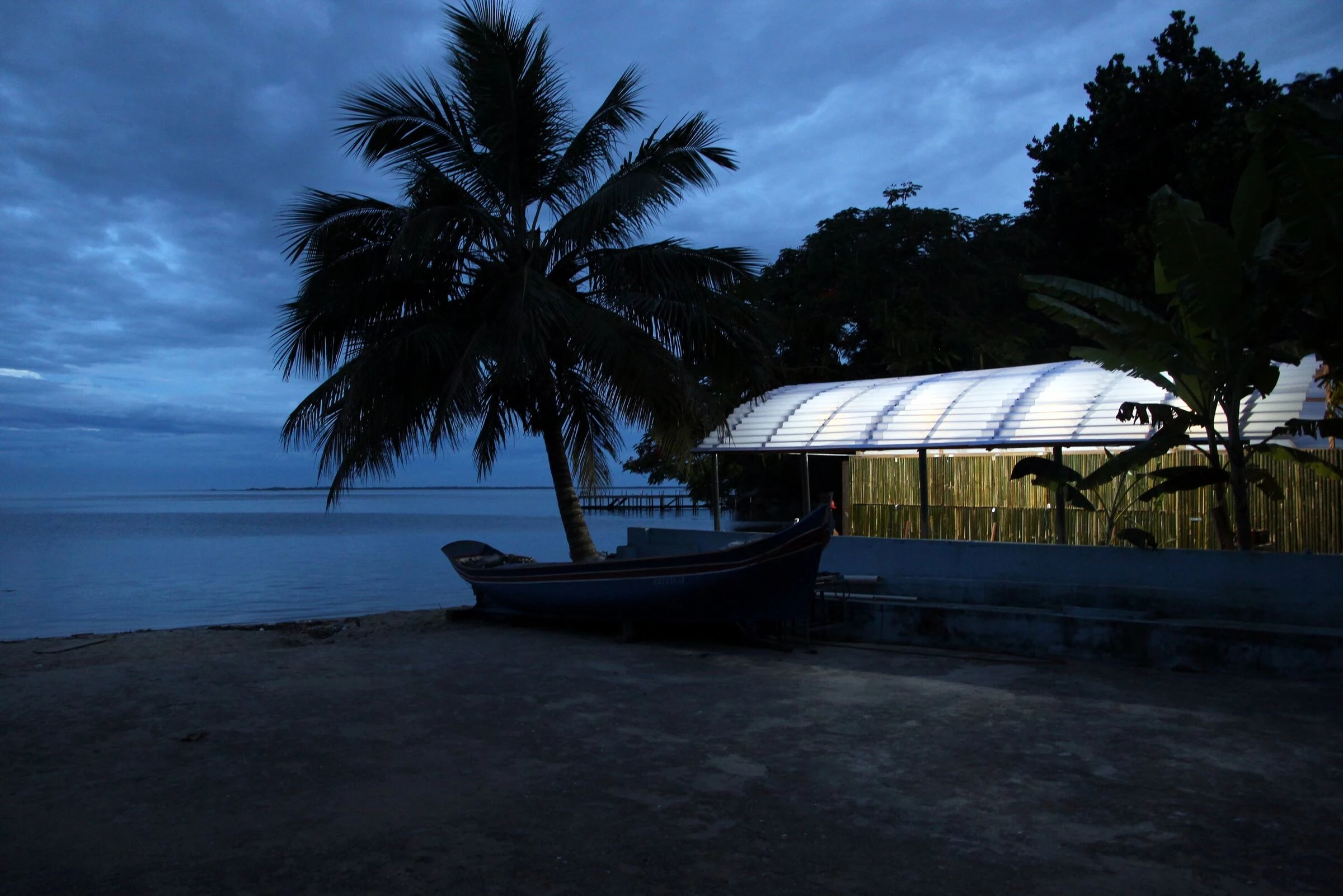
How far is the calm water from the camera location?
69.9 feet

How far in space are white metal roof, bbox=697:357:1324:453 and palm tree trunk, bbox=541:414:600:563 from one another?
218 cm

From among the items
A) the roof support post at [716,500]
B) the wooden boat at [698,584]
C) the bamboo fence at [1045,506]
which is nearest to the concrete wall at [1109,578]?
the bamboo fence at [1045,506]

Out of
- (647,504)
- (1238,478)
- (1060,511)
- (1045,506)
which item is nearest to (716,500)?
(1045,506)

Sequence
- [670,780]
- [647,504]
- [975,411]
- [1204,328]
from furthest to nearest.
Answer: [647,504], [975,411], [1204,328], [670,780]

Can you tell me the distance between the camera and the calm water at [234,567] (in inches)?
839

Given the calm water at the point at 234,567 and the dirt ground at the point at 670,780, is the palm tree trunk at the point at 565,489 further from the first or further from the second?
the calm water at the point at 234,567

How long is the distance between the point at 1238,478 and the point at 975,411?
11.6 feet

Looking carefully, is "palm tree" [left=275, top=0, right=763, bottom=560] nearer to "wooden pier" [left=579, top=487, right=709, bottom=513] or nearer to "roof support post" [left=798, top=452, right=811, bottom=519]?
"roof support post" [left=798, top=452, right=811, bottom=519]

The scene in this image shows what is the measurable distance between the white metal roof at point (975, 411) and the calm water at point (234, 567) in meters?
9.39

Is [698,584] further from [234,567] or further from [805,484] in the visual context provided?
[234,567]

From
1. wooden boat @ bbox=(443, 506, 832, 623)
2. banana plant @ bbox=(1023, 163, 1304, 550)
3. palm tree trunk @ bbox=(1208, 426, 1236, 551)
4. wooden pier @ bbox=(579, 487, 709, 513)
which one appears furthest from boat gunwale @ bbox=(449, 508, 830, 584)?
wooden pier @ bbox=(579, 487, 709, 513)

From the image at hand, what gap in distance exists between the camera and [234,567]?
3400cm

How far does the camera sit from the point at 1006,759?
580cm

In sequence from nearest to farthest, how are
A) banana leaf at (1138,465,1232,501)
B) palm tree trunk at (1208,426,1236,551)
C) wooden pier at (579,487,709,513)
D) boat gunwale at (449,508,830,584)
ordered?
Answer: boat gunwale at (449,508,830,584)
banana leaf at (1138,465,1232,501)
palm tree trunk at (1208,426,1236,551)
wooden pier at (579,487,709,513)
